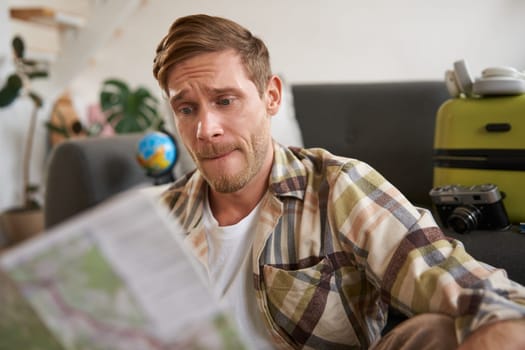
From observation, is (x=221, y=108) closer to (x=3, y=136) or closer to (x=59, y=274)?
(x=59, y=274)

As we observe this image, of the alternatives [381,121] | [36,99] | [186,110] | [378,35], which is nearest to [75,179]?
[186,110]

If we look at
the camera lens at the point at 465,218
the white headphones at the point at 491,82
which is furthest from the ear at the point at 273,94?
the white headphones at the point at 491,82

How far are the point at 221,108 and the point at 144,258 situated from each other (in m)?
0.42

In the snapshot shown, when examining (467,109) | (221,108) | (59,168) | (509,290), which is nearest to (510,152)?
(467,109)

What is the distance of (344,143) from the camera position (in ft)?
4.11

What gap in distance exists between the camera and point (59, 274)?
0.35 metres

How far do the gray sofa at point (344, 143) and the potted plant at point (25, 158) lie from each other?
4.01ft

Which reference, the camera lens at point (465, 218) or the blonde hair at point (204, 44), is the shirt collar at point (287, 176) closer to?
the blonde hair at point (204, 44)

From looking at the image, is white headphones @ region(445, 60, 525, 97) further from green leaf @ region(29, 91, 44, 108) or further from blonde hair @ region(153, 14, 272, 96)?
green leaf @ region(29, 91, 44, 108)

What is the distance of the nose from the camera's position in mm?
708

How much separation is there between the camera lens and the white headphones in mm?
296

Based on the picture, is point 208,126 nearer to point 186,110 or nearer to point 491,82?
point 186,110

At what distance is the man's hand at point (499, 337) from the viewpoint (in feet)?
1.61

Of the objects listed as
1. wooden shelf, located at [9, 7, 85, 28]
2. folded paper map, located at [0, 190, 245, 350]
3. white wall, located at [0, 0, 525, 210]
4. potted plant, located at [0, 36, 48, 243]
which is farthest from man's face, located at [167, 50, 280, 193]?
wooden shelf, located at [9, 7, 85, 28]
